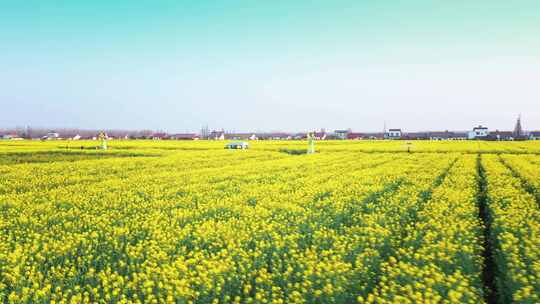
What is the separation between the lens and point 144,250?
7879 millimetres

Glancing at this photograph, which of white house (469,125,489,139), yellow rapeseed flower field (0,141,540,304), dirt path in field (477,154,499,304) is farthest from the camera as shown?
white house (469,125,489,139)

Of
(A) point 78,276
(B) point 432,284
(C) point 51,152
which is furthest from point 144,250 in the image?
(C) point 51,152

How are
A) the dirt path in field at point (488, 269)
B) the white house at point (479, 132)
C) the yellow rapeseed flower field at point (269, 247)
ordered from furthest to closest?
the white house at point (479, 132) < the dirt path in field at point (488, 269) < the yellow rapeseed flower field at point (269, 247)

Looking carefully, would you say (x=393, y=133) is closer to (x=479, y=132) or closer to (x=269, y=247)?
(x=479, y=132)

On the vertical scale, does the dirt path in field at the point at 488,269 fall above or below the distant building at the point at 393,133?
below

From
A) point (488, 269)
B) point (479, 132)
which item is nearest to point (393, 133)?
point (479, 132)

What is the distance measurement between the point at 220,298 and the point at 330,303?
1.80m

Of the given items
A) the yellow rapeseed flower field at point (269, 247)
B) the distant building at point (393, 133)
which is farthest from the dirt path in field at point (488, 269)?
the distant building at point (393, 133)

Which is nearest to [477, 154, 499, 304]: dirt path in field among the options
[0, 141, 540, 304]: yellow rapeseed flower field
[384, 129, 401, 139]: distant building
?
[0, 141, 540, 304]: yellow rapeseed flower field

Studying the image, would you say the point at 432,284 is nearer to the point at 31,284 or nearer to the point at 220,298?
the point at 220,298

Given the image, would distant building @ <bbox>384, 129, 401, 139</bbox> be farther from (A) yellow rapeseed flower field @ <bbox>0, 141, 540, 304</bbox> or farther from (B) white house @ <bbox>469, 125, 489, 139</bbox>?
(A) yellow rapeseed flower field @ <bbox>0, 141, 540, 304</bbox>

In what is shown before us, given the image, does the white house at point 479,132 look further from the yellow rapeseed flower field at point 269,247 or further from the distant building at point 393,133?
the yellow rapeseed flower field at point 269,247

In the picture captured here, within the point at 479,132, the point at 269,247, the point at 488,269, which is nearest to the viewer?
the point at 488,269

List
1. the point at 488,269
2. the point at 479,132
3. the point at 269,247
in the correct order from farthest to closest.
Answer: the point at 479,132
the point at 269,247
the point at 488,269
